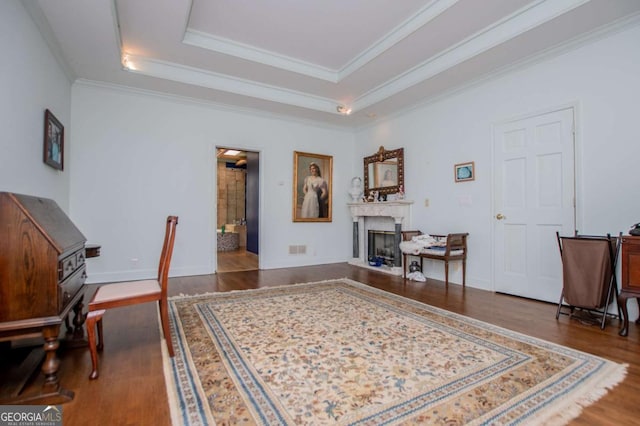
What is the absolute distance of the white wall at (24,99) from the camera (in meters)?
2.27

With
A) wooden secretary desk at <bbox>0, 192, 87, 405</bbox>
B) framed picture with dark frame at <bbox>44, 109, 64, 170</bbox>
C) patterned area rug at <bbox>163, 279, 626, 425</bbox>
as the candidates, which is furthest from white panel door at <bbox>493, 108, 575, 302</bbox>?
framed picture with dark frame at <bbox>44, 109, 64, 170</bbox>

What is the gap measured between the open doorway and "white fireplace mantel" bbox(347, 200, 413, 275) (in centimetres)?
203

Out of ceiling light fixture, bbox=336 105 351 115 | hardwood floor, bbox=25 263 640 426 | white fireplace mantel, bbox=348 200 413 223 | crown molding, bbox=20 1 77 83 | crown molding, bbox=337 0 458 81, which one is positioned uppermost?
crown molding, bbox=337 0 458 81

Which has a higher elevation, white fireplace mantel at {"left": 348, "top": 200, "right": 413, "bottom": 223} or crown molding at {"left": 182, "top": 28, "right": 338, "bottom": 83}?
crown molding at {"left": 182, "top": 28, "right": 338, "bottom": 83}

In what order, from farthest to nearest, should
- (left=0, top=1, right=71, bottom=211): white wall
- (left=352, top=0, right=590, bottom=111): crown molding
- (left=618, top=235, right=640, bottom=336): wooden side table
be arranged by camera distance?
(left=352, top=0, right=590, bottom=111): crown molding < (left=618, top=235, right=640, bottom=336): wooden side table < (left=0, top=1, right=71, bottom=211): white wall

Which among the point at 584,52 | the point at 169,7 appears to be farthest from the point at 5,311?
the point at 584,52

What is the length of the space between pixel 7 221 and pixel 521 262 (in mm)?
4654

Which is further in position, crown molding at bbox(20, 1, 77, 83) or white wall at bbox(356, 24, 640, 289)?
white wall at bbox(356, 24, 640, 289)

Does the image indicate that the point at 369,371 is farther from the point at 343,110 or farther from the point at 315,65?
the point at 343,110

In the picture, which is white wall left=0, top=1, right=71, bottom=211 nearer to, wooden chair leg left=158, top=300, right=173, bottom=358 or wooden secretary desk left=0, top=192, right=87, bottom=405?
wooden secretary desk left=0, top=192, right=87, bottom=405

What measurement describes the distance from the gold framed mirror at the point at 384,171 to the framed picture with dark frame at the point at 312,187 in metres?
0.78

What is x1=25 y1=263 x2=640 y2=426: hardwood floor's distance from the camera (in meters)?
1.56

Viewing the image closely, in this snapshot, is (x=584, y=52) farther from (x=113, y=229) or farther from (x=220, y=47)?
(x=113, y=229)

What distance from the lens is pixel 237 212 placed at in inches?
394
